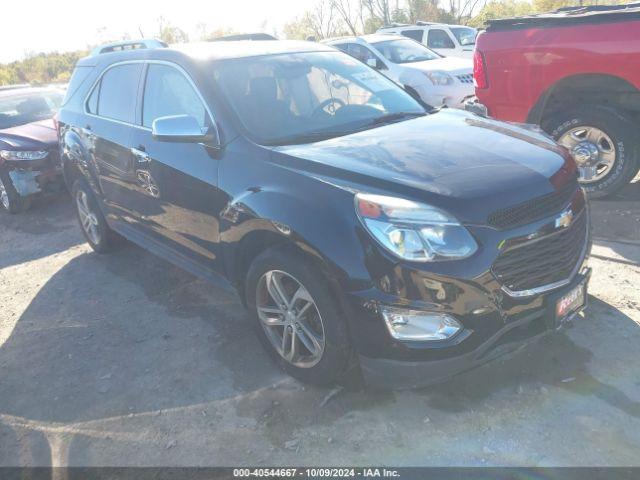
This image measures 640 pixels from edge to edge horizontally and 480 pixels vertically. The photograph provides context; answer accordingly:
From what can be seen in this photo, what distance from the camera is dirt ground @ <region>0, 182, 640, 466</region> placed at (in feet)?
8.70

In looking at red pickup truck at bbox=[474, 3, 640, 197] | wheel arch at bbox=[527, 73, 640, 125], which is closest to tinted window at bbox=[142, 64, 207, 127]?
red pickup truck at bbox=[474, 3, 640, 197]

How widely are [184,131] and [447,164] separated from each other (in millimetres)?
1547

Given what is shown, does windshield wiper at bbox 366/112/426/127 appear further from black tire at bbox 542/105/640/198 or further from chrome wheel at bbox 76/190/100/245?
chrome wheel at bbox 76/190/100/245

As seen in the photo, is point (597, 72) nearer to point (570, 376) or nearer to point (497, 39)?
point (497, 39)

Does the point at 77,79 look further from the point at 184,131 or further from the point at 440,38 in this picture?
the point at 440,38

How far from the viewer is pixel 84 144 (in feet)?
16.4

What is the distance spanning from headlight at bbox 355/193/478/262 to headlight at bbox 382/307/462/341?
25 cm

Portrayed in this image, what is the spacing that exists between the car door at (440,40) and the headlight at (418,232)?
42.5 ft

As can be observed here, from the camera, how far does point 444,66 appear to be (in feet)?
33.9

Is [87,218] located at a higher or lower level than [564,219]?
lower

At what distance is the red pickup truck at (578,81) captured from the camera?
501 centimetres

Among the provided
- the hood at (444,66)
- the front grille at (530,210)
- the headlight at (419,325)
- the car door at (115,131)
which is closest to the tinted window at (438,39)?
the hood at (444,66)

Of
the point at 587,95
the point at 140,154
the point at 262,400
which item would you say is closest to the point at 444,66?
the point at 587,95

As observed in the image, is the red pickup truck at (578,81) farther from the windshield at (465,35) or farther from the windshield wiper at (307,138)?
the windshield at (465,35)
